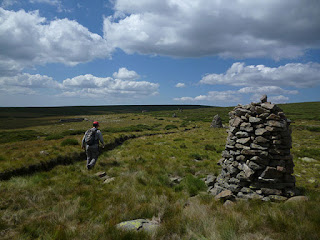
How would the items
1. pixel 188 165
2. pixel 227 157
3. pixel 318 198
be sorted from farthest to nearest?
1. pixel 188 165
2. pixel 227 157
3. pixel 318 198

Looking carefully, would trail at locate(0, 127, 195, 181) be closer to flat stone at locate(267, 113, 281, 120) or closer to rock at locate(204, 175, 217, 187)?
rock at locate(204, 175, 217, 187)

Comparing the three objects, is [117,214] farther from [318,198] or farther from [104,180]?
[318,198]

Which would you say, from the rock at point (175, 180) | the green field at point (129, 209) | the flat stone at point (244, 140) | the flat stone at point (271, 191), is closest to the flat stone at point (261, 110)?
the flat stone at point (244, 140)

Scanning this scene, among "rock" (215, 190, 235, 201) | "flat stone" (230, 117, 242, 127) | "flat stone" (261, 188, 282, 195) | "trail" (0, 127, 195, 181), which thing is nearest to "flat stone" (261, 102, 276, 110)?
"flat stone" (230, 117, 242, 127)

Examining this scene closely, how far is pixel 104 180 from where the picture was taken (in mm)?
9312

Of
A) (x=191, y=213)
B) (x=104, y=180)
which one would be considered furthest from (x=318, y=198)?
(x=104, y=180)

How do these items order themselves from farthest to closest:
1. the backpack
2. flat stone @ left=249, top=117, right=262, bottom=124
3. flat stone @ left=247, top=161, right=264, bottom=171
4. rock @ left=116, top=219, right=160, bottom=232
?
the backpack → flat stone @ left=249, top=117, right=262, bottom=124 → flat stone @ left=247, top=161, right=264, bottom=171 → rock @ left=116, top=219, right=160, bottom=232

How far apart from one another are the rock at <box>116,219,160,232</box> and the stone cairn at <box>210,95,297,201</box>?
320cm

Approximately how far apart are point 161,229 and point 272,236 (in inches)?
107

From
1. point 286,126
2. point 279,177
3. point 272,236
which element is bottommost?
point 272,236

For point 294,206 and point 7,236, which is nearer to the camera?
point 7,236

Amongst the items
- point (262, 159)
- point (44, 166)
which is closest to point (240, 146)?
point (262, 159)

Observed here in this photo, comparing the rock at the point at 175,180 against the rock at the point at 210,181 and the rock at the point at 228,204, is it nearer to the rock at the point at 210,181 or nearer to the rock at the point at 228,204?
the rock at the point at 210,181

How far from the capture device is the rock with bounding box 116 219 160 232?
15.8 feet
